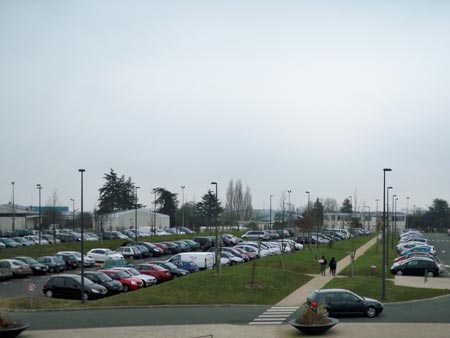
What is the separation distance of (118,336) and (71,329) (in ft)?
8.16

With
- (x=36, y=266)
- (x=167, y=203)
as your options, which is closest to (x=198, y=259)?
(x=36, y=266)

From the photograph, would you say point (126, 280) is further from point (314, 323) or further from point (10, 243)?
point (10, 243)

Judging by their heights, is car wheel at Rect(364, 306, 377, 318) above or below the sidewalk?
above

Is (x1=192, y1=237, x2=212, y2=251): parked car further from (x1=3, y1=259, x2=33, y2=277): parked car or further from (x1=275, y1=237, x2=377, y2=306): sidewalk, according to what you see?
(x1=3, y1=259, x2=33, y2=277): parked car

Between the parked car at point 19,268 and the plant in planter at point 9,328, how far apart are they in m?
20.7

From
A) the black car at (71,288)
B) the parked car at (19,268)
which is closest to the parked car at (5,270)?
the parked car at (19,268)

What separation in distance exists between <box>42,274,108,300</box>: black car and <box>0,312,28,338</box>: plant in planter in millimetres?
9759

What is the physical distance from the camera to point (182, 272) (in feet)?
133

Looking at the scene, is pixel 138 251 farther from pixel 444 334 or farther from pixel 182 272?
pixel 444 334

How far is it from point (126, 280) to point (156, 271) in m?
3.87

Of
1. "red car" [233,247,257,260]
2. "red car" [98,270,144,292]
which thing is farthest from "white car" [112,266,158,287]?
"red car" [233,247,257,260]

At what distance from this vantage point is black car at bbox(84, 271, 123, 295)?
108 feet

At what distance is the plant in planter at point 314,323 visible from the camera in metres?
21.7

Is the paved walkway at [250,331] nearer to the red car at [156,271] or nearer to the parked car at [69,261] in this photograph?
the red car at [156,271]
